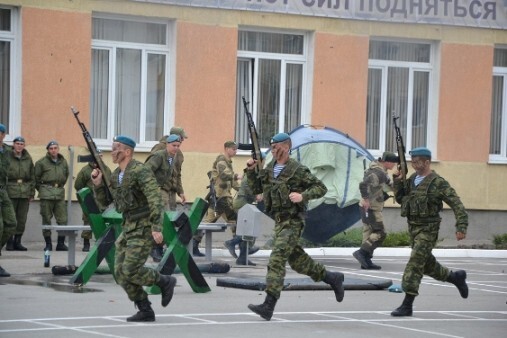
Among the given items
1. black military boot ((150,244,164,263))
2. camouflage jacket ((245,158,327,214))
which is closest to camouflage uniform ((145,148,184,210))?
black military boot ((150,244,164,263))

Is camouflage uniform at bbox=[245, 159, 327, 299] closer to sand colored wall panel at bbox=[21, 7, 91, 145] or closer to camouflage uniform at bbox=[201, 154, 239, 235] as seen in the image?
camouflage uniform at bbox=[201, 154, 239, 235]

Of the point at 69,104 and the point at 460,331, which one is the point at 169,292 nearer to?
the point at 460,331

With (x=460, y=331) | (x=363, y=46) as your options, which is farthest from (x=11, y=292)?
(x=363, y=46)

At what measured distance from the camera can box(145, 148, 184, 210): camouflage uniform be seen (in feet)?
59.7

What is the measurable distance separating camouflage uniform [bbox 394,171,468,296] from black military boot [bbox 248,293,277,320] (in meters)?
1.61

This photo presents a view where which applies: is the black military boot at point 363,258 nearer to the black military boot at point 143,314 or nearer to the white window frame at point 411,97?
the white window frame at point 411,97

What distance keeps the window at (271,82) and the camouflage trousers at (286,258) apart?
483 inches

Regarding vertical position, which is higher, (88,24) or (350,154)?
(88,24)

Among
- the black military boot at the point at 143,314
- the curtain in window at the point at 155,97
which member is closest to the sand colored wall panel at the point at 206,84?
the curtain in window at the point at 155,97

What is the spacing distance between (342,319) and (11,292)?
164 inches

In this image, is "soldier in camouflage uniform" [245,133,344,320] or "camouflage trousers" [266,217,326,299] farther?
"soldier in camouflage uniform" [245,133,344,320]

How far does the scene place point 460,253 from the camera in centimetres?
2366

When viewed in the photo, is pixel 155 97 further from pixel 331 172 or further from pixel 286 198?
pixel 286 198

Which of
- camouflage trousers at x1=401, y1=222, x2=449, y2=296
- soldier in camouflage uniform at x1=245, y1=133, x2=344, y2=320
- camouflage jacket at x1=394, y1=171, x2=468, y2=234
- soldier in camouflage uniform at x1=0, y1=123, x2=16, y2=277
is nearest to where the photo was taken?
soldier in camouflage uniform at x1=245, y1=133, x2=344, y2=320
